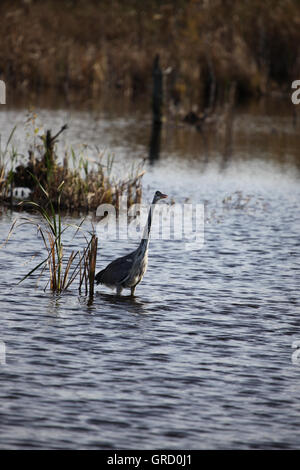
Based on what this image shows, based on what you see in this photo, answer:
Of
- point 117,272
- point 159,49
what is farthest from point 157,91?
point 117,272

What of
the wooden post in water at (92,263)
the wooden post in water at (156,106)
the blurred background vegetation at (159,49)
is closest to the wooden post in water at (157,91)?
the wooden post in water at (156,106)

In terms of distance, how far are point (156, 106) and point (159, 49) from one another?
10412 mm

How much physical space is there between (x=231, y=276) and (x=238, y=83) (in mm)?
31692

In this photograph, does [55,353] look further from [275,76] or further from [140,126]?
[275,76]

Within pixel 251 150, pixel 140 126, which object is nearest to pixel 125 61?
pixel 140 126

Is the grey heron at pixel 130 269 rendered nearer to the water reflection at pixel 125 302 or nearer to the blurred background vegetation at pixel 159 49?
the water reflection at pixel 125 302

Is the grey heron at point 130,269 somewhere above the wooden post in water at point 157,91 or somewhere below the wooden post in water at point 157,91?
below

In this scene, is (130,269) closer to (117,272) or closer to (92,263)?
(117,272)

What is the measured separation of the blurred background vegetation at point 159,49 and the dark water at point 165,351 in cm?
Result: 2478

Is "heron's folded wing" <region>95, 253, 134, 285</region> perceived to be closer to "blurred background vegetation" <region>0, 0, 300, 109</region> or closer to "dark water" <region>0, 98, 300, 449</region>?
"dark water" <region>0, 98, 300, 449</region>

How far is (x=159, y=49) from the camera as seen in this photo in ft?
136

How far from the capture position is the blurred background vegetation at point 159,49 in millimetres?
39281

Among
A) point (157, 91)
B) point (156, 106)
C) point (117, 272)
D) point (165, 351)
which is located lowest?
point (165, 351)

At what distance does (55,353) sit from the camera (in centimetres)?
881
